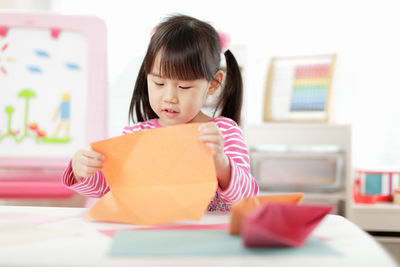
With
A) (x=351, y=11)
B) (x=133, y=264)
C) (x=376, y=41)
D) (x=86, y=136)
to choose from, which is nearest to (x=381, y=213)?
(x=376, y=41)

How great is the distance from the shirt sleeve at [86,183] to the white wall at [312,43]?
1.46 metres

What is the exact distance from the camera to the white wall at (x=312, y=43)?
2.27 meters

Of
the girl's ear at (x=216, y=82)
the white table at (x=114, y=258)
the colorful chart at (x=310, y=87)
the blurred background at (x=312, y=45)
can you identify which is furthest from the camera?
the blurred background at (x=312, y=45)

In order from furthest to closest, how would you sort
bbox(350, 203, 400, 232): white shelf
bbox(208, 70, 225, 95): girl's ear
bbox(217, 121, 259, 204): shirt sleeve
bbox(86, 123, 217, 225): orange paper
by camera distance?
bbox(350, 203, 400, 232): white shelf → bbox(208, 70, 225, 95): girl's ear → bbox(217, 121, 259, 204): shirt sleeve → bbox(86, 123, 217, 225): orange paper

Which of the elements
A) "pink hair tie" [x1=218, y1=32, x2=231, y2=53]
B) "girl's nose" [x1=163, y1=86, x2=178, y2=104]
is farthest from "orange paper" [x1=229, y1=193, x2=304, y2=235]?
"pink hair tie" [x1=218, y1=32, x2=231, y2=53]

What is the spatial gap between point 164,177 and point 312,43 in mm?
1989

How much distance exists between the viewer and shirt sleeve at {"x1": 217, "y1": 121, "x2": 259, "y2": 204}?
27.1 inches

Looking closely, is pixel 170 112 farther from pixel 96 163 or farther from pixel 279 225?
pixel 279 225

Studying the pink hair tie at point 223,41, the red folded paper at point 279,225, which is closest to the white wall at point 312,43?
the pink hair tie at point 223,41

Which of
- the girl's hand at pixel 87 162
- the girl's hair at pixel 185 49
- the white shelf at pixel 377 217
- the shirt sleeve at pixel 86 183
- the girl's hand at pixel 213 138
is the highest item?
the girl's hair at pixel 185 49

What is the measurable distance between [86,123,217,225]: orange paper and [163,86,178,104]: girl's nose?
0.73ft

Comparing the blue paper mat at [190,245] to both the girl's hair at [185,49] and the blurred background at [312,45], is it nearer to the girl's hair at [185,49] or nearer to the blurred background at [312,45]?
the girl's hair at [185,49]

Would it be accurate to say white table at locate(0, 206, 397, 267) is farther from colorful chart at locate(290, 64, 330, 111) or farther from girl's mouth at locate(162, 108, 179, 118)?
colorful chart at locate(290, 64, 330, 111)

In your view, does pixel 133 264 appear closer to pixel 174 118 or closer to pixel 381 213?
pixel 174 118
